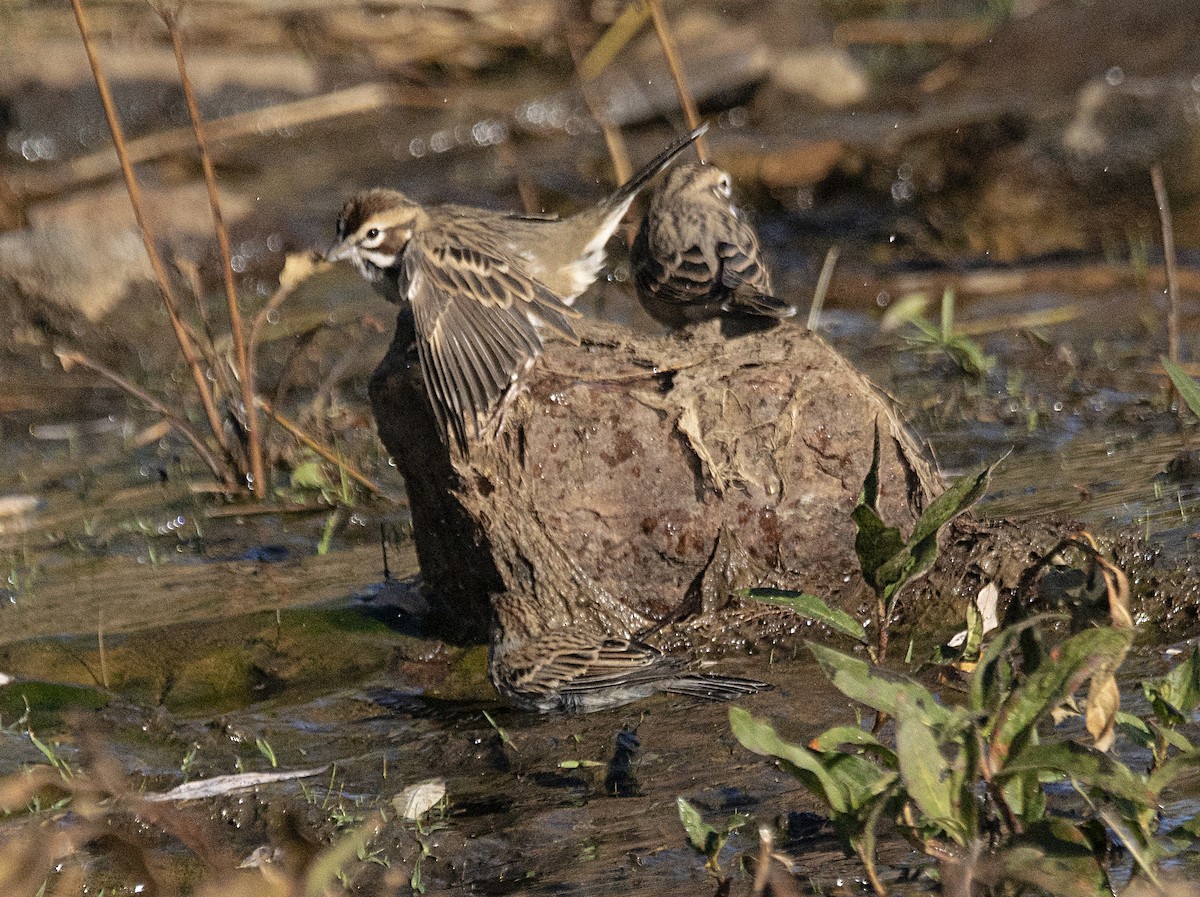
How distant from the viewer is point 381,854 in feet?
14.0

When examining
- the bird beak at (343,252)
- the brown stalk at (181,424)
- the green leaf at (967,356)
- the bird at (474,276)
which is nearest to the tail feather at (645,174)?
the bird at (474,276)

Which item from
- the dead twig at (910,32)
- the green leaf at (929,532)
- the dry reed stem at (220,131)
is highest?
the dry reed stem at (220,131)

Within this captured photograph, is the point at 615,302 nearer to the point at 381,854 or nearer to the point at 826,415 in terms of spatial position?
the point at 826,415

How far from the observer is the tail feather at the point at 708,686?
4.78 m

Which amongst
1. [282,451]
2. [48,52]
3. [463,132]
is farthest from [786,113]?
[282,451]

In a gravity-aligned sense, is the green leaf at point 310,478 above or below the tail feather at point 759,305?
below

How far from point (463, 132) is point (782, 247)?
328 centimetres

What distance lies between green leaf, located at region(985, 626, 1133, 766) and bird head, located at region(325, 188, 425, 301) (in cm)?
345

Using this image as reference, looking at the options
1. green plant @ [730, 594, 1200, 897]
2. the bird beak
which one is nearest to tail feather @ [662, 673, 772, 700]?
green plant @ [730, 594, 1200, 897]

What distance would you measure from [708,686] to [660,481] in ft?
2.38

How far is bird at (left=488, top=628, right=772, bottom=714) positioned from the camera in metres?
4.81

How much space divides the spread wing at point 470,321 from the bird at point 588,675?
27.6 inches

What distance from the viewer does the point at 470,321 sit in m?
5.62

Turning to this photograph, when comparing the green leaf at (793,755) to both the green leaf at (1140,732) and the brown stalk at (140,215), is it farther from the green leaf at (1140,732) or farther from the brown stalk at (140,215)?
the brown stalk at (140,215)
